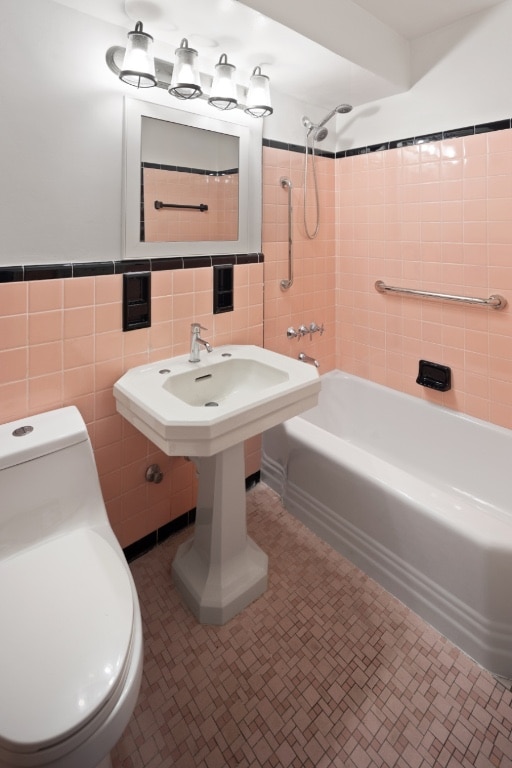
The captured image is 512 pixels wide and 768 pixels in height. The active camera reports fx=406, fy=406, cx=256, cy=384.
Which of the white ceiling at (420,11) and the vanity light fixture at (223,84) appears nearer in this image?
the vanity light fixture at (223,84)

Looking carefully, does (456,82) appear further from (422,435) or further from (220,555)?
(220,555)

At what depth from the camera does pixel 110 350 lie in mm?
1457

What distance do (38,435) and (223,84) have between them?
138cm

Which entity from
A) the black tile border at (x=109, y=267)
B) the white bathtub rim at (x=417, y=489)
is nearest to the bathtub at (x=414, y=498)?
the white bathtub rim at (x=417, y=489)

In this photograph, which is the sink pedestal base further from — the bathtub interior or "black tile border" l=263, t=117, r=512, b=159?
"black tile border" l=263, t=117, r=512, b=159

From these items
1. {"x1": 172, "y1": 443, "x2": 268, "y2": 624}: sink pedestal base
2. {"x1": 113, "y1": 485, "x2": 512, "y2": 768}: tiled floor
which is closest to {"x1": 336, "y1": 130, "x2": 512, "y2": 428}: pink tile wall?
{"x1": 113, "y1": 485, "x2": 512, "y2": 768}: tiled floor

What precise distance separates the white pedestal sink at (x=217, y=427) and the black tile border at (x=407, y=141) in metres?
1.06

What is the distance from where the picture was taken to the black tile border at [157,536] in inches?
66.5

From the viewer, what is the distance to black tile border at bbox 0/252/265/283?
3.96 ft

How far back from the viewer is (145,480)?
1668mm

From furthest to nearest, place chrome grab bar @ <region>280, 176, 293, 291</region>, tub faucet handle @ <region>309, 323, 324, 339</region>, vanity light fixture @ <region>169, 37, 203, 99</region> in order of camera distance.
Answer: tub faucet handle @ <region>309, 323, 324, 339</region>
chrome grab bar @ <region>280, 176, 293, 291</region>
vanity light fixture @ <region>169, 37, 203, 99</region>

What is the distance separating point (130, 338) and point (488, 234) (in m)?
1.56

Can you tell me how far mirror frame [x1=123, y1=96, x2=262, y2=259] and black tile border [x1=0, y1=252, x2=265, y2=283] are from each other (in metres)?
0.02

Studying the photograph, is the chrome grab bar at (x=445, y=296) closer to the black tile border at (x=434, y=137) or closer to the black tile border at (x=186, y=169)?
the black tile border at (x=434, y=137)
